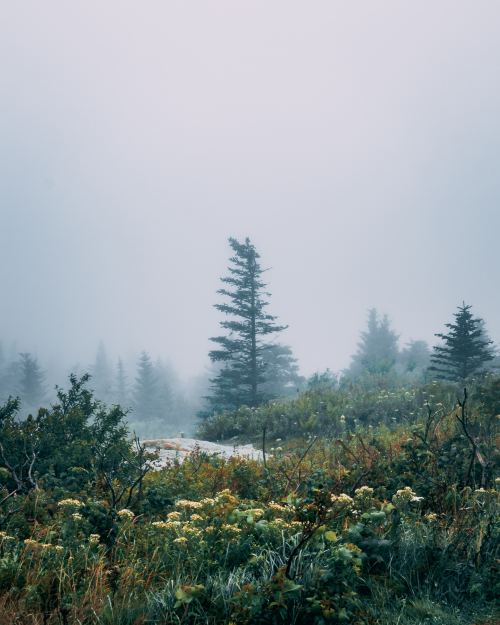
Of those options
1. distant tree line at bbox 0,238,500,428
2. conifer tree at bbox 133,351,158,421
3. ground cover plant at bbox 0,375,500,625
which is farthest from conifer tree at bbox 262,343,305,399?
ground cover plant at bbox 0,375,500,625

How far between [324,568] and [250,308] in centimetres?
2099

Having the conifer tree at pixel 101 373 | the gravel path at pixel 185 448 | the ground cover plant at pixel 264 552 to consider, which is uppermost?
the conifer tree at pixel 101 373

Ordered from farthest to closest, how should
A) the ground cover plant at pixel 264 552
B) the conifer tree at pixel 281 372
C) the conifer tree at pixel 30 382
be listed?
the conifer tree at pixel 30 382, the conifer tree at pixel 281 372, the ground cover plant at pixel 264 552

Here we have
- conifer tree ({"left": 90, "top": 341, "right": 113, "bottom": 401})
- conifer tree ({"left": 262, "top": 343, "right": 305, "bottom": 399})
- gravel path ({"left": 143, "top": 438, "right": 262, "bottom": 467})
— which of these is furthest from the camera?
conifer tree ({"left": 90, "top": 341, "right": 113, "bottom": 401})

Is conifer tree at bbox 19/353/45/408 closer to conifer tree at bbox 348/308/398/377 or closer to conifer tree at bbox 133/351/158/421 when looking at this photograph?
conifer tree at bbox 133/351/158/421

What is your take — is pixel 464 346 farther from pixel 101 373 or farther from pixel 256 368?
pixel 101 373

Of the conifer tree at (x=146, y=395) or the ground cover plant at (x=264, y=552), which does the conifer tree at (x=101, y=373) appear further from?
the ground cover plant at (x=264, y=552)

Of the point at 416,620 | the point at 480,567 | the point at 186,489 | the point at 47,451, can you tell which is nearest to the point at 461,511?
the point at 480,567

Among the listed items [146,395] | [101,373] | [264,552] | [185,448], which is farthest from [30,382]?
[264,552]

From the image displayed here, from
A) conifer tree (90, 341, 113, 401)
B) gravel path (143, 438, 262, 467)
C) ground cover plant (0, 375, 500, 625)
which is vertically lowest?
ground cover plant (0, 375, 500, 625)

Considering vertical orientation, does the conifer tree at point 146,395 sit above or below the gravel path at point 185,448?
above

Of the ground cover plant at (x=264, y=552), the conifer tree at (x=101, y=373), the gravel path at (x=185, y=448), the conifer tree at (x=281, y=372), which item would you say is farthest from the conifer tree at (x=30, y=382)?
the ground cover plant at (x=264, y=552)

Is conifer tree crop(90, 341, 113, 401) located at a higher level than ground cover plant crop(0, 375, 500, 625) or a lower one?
higher

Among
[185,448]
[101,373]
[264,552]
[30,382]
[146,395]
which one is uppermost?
[101,373]
